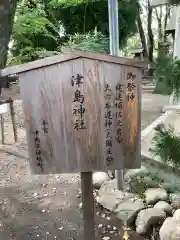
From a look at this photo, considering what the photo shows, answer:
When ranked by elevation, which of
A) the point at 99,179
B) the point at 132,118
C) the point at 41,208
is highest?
the point at 132,118

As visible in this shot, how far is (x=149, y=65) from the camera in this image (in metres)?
1.70

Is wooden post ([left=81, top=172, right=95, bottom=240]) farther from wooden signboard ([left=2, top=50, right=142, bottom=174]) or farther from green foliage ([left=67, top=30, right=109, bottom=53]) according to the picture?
green foliage ([left=67, top=30, right=109, bottom=53])

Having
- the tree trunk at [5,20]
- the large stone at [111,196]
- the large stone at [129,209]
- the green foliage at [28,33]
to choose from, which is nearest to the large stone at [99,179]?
the large stone at [111,196]

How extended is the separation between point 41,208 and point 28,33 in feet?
19.3

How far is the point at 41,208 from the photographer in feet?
11.0

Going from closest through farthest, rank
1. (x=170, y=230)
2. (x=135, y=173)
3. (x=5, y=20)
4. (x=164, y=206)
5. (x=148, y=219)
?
(x=5, y=20) → (x=170, y=230) → (x=148, y=219) → (x=164, y=206) → (x=135, y=173)

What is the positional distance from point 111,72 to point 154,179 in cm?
184

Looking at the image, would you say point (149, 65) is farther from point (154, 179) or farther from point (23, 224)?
point (23, 224)

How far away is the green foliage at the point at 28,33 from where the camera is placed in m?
7.66

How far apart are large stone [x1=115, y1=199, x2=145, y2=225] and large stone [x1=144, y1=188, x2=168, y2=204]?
0.09m

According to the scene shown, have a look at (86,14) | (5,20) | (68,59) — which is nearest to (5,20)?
(5,20)

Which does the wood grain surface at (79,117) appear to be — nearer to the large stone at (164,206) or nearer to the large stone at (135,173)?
the large stone at (164,206)

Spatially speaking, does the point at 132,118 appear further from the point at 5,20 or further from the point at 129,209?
the point at 129,209

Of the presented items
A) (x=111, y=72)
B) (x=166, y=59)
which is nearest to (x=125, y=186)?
(x=111, y=72)
